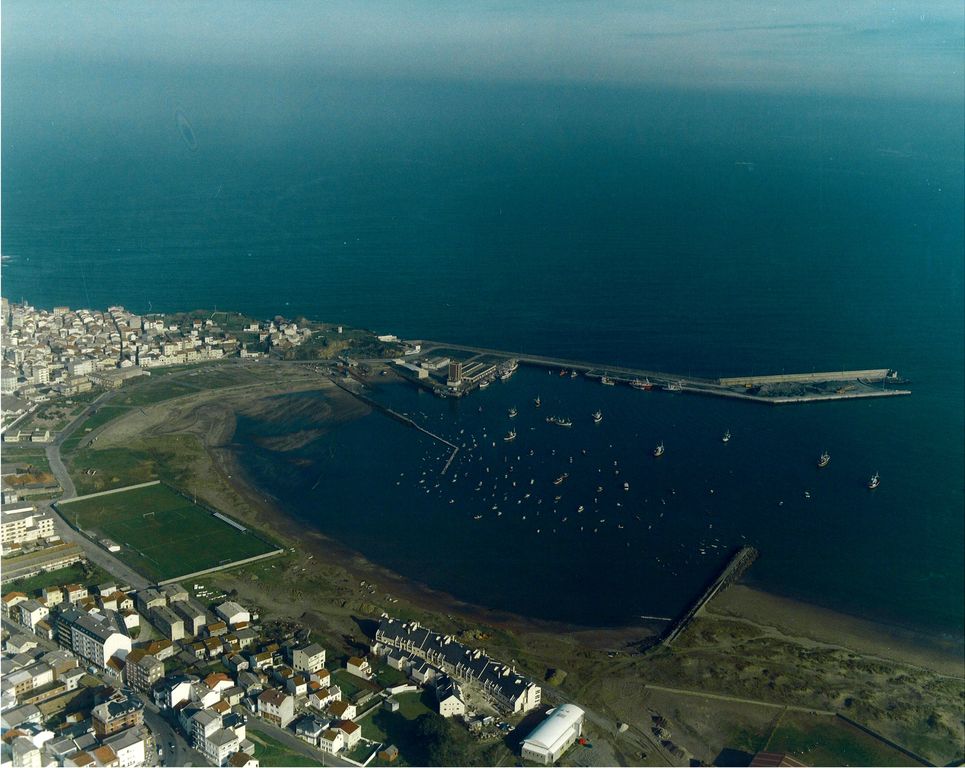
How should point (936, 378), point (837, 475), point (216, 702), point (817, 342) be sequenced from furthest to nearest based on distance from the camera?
point (817, 342) < point (936, 378) < point (837, 475) < point (216, 702)

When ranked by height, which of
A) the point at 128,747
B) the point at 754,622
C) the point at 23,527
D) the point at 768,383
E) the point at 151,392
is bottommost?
the point at 754,622

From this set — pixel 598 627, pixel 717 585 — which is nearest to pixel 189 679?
pixel 598 627

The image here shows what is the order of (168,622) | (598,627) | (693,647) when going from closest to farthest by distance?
(168,622) < (693,647) < (598,627)

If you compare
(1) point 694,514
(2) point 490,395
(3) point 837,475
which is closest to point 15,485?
(2) point 490,395

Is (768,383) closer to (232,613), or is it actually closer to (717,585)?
(717,585)

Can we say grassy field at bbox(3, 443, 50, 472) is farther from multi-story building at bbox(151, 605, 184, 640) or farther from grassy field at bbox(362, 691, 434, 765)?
grassy field at bbox(362, 691, 434, 765)

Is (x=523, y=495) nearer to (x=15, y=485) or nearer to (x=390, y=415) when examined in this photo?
(x=390, y=415)

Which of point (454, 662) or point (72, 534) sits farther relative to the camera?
point (72, 534)
